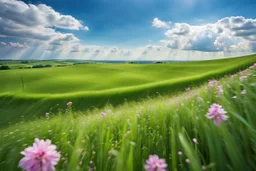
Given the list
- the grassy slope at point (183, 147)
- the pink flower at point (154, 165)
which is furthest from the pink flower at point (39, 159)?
the pink flower at point (154, 165)

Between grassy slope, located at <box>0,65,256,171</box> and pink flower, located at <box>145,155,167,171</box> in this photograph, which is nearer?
pink flower, located at <box>145,155,167,171</box>

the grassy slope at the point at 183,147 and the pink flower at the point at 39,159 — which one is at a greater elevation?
the pink flower at the point at 39,159

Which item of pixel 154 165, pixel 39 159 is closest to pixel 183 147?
pixel 154 165

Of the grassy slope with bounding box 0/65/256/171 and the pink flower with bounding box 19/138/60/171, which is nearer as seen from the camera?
the pink flower with bounding box 19/138/60/171

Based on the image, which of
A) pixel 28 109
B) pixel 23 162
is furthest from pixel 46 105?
pixel 23 162

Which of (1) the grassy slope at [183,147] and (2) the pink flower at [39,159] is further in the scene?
(1) the grassy slope at [183,147]

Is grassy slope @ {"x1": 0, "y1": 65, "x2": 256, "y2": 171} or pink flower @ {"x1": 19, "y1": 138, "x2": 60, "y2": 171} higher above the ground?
pink flower @ {"x1": 19, "y1": 138, "x2": 60, "y2": 171}

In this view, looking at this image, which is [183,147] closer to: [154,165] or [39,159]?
[154,165]

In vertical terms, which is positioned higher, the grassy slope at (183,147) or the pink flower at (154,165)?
the pink flower at (154,165)

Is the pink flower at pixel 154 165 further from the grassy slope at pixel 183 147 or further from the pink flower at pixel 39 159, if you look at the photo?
the pink flower at pixel 39 159

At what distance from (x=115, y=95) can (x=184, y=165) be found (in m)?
23.0

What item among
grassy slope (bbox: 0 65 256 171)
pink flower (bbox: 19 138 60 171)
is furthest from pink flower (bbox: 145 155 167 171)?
pink flower (bbox: 19 138 60 171)

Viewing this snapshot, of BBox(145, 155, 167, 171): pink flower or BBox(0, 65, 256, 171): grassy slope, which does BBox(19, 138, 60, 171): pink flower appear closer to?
BBox(0, 65, 256, 171): grassy slope

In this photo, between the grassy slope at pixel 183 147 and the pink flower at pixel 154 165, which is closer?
the pink flower at pixel 154 165
